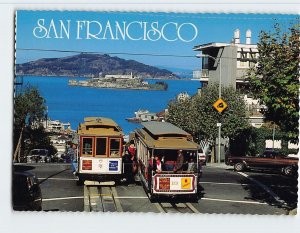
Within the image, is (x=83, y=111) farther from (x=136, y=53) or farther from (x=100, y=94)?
(x=136, y=53)

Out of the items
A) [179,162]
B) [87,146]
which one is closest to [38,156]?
[87,146]

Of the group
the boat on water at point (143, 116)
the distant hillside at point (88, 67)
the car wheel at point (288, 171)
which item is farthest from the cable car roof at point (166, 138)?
the car wheel at point (288, 171)

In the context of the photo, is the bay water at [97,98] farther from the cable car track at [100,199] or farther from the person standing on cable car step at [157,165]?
the cable car track at [100,199]

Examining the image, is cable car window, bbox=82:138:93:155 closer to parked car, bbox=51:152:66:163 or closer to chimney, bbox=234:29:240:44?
parked car, bbox=51:152:66:163

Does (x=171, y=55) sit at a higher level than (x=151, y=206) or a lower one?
higher

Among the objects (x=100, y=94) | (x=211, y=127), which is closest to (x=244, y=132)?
(x=211, y=127)

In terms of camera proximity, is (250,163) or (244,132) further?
(250,163)
